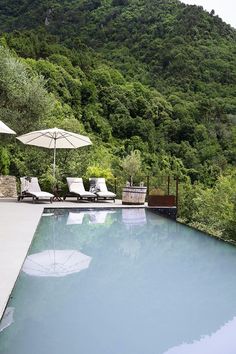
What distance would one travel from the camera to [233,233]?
8.91m

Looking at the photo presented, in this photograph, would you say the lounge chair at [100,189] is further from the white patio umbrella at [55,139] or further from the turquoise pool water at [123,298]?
the turquoise pool water at [123,298]

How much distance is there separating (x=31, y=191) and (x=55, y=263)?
297 inches

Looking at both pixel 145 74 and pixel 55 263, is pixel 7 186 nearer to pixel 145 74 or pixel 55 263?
pixel 55 263

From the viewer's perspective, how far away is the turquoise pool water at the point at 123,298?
3.46 metres

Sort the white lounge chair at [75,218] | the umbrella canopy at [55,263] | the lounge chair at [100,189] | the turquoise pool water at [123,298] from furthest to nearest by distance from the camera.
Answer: the lounge chair at [100,189] < the white lounge chair at [75,218] < the umbrella canopy at [55,263] < the turquoise pool water at [123,298]

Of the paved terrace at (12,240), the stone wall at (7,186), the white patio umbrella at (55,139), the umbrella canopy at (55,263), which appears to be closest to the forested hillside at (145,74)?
the stone wall at (7,186)

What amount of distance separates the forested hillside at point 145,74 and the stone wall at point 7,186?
17.7m

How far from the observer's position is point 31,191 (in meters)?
13.2

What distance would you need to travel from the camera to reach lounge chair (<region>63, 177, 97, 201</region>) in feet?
44.7

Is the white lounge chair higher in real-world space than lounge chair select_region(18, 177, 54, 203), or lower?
lower

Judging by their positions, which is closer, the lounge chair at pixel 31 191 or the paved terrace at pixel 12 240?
the paved terrace at pixel 12 240

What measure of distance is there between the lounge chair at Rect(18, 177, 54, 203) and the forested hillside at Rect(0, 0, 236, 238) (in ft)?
64.5

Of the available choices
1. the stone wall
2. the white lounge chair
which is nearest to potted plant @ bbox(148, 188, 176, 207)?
the white lounge chair

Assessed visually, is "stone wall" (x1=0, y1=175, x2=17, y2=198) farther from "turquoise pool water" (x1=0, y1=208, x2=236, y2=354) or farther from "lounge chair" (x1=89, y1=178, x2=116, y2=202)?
"turquoise pool water" (x1=0, y1=208, x2=236, y2=354)
